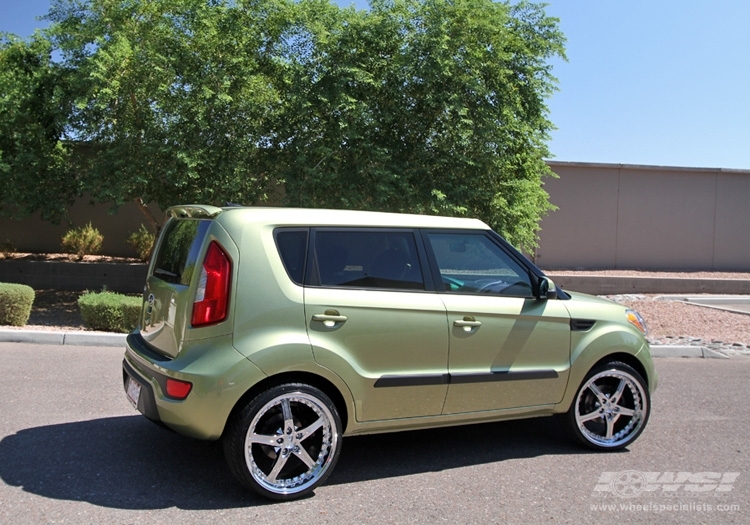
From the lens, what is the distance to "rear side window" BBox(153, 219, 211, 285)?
4.14 m

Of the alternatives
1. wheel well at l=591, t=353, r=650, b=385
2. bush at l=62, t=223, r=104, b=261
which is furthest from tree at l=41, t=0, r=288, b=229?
wheel well at l=591, t=353, r=650, b=385

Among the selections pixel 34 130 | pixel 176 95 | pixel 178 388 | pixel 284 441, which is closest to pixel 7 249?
pixel 34 130

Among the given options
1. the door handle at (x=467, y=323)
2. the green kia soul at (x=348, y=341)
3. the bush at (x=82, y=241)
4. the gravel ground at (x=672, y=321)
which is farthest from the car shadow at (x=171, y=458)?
the bush at (x=82, y=241)

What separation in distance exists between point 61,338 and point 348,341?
20.5 feet

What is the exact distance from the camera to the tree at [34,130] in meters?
11.3

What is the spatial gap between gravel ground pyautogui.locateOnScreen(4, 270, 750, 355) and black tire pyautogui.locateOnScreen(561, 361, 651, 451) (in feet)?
18.3

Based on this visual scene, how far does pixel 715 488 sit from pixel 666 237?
16453 millimetres

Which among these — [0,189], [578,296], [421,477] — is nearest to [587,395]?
[578,296]

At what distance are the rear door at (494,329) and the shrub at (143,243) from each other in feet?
37.4

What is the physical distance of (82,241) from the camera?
15141mm

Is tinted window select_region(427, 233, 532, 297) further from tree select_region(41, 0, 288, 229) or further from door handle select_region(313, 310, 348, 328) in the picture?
tree select_region(41, 0, 288, 229)

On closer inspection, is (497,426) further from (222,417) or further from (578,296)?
(222,417)

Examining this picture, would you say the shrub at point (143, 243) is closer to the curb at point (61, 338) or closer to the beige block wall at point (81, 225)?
the beige block wall at point (81, 225)

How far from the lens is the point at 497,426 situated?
5.82 meters
